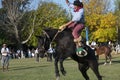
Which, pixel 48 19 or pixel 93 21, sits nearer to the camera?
pixel 93 21

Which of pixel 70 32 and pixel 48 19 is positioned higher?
pixel 48 19

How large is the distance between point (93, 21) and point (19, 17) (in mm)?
16032

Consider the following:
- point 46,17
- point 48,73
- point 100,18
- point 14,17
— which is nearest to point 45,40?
point 48,73

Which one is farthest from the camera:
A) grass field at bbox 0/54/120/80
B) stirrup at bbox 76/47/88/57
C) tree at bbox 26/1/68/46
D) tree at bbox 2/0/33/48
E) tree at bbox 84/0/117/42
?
tree at bbox 26/1/68/46

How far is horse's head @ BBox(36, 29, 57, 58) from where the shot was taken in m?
14.1

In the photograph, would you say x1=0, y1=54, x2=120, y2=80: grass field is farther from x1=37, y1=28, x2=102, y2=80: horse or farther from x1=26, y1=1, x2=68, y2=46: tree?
x1=26, y1=1, x2=68, y2=46: tree

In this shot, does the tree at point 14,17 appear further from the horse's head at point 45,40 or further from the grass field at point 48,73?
the horse's head at point 45,40

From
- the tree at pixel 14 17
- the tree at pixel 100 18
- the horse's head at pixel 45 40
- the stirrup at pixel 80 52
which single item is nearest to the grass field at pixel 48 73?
the stirrup at pixel 80 52

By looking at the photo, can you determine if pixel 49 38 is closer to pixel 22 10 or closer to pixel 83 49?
pixel 83 49

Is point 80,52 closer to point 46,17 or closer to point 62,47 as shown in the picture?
point 62,47

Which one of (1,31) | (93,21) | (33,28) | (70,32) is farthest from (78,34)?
(1,31)

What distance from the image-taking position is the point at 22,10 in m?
86.1

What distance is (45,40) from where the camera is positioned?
14172 mm

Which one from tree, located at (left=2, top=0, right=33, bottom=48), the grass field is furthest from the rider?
tree, located at (left=2, top=0, right=33, bottom=48)
